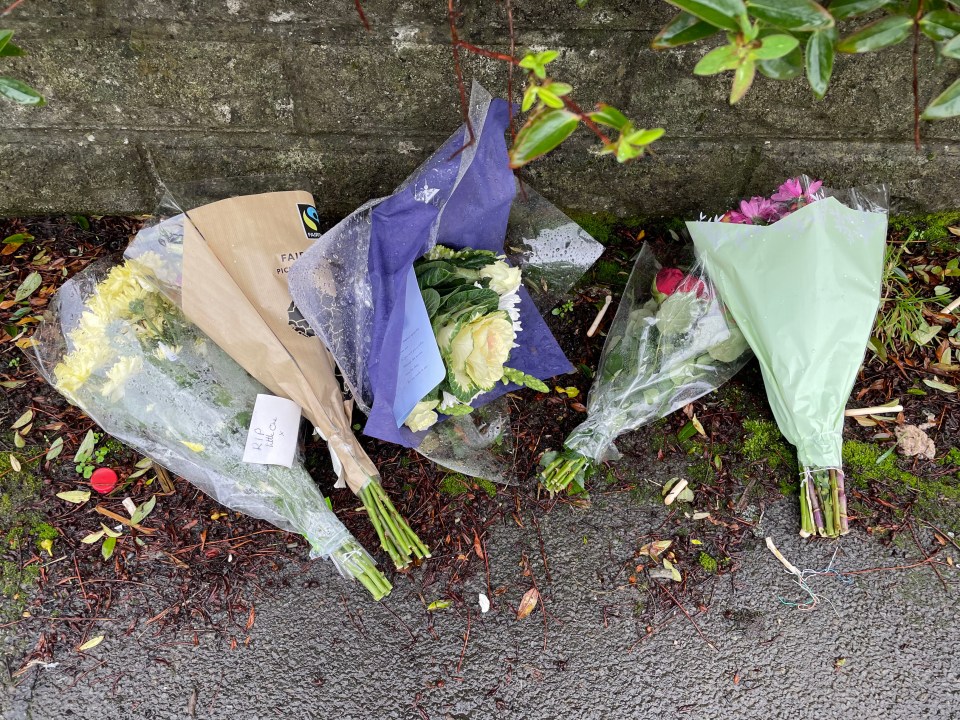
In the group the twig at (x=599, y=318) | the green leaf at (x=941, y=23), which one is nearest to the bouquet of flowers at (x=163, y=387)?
the twig at (x=599, y=318)

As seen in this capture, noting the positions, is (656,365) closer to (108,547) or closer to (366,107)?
(366,107)

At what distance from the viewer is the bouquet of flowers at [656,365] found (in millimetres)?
1975

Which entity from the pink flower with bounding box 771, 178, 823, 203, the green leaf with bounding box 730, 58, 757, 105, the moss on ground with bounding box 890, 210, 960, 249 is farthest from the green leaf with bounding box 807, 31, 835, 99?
the moss on ground with bounding box 890, 210, 960, 249

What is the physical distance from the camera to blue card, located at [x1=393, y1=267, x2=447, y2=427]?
5.05ft

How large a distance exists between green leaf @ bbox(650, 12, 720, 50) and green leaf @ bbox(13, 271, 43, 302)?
220cm

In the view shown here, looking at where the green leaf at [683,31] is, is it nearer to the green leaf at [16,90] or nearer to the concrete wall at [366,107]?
the concrete wall at [366,107]

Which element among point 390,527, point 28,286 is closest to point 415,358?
point 390,527

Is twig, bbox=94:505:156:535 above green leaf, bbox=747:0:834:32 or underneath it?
underneath

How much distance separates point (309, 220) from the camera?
1.83 m

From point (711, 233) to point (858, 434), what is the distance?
0.95 m

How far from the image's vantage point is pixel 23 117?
1.96 metres

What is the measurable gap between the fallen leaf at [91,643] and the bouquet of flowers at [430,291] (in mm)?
1096

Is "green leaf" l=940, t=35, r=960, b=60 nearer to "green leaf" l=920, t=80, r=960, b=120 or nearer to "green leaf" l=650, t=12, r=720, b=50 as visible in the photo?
"green leaf" l=920, t=80, r=960, b=120

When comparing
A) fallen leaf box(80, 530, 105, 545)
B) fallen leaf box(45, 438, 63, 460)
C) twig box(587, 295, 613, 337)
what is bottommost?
twig box(587, 295, 613, 337)
